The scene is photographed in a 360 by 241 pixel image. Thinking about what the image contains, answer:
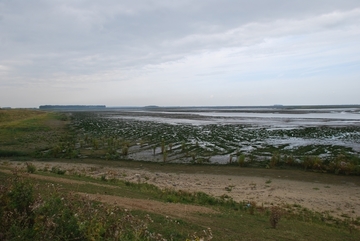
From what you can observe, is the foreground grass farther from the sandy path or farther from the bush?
the sandy path

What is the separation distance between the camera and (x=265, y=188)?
1550 centimetres

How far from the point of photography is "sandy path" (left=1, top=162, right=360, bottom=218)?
1299cm

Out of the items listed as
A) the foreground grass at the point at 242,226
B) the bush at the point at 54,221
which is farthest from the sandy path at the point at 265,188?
the bush at the point at 54,221

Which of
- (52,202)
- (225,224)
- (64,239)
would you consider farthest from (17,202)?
(225,224)

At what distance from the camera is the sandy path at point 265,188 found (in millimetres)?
12992

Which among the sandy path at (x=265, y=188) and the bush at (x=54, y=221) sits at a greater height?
the bush at (x=54, y=221)

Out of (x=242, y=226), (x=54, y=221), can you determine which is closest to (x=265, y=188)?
(x=242, y=226)

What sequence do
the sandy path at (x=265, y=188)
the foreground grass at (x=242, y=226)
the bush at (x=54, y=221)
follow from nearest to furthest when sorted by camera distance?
the bush at (x=54, y=221), the foreground grass at (x=242, y=226), the sandy path at (x=265, y=188)

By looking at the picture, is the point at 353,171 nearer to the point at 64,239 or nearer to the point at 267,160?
the point at 267,160

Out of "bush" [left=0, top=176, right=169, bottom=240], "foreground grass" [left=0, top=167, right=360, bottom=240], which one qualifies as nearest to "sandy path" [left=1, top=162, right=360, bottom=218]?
"foreground grass" [left=0, top=167, right=360, bottom=240]

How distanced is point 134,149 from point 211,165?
34.3ft

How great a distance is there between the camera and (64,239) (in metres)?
4.22

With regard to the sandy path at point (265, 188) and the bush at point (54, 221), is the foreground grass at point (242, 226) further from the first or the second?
the sandy path at point (265, 188)

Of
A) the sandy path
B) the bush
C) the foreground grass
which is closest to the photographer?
the bush
